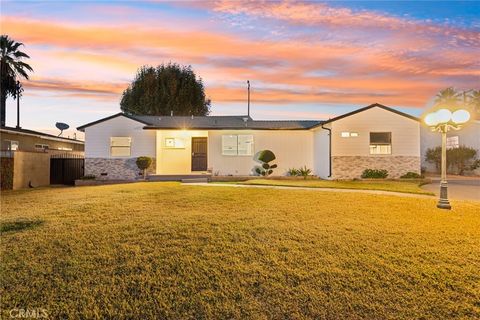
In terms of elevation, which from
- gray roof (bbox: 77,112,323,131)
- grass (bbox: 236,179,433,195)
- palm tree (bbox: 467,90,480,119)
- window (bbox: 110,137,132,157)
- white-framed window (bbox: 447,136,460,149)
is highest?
palm tree (bbox: 467,90,480,119)

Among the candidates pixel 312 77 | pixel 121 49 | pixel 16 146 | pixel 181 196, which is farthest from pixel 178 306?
pixel 16 146

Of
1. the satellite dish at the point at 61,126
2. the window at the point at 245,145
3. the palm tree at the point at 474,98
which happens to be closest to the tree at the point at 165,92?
the satellite dish at the point at 61,126

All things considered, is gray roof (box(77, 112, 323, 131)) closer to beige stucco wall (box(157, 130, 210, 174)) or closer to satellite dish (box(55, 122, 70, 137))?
beige stucco wall (box(157, 130, 210, 174))

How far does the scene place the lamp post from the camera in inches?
297

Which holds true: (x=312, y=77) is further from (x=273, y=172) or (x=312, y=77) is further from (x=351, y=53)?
(x=273, y=172)

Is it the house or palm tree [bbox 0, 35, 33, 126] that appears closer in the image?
the house

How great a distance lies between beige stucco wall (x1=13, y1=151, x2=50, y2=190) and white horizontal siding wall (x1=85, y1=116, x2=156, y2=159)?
2.29 metres

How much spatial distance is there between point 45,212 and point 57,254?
11.6 feet

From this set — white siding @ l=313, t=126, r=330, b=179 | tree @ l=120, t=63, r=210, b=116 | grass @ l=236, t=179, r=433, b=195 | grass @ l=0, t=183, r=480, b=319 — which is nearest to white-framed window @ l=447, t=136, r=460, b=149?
grass @ l=236, t=179, r=433, b=195

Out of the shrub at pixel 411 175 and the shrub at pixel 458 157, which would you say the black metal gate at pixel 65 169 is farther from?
the shrub at pixel 458 157

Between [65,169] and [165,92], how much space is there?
15.3 metres

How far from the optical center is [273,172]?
16.8 m

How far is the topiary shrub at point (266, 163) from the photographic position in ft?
53.3

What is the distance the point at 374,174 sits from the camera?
15.0 metres
